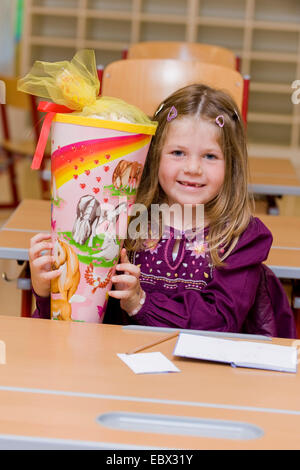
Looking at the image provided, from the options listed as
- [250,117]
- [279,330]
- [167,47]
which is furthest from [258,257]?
[250,117]

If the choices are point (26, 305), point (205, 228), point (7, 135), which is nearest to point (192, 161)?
point (205, 228)

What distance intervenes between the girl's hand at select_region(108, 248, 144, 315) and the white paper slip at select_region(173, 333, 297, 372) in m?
0.16

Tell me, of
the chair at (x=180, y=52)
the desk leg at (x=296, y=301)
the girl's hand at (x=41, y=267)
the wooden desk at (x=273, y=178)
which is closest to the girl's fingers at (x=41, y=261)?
the girl's hand at (x=41, y=267)

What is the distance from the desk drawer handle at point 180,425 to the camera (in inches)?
30.5

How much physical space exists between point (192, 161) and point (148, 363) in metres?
0.56

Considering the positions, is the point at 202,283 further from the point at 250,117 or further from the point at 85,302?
the point at 250,117

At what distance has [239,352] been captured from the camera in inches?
40.1

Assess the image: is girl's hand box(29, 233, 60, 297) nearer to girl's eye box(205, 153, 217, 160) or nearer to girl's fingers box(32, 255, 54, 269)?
girl's fingers box(32, 255, 54, 269)

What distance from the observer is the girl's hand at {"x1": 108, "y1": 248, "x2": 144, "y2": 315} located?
46.5 inches

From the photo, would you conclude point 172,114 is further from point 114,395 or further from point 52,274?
point 114,395

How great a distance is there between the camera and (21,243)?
1.56 metres

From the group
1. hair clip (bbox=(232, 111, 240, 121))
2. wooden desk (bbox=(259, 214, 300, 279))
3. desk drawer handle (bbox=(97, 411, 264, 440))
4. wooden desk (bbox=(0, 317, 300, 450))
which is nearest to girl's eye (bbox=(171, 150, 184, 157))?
hair clip (bbox=(232, 111, 240, 121))
